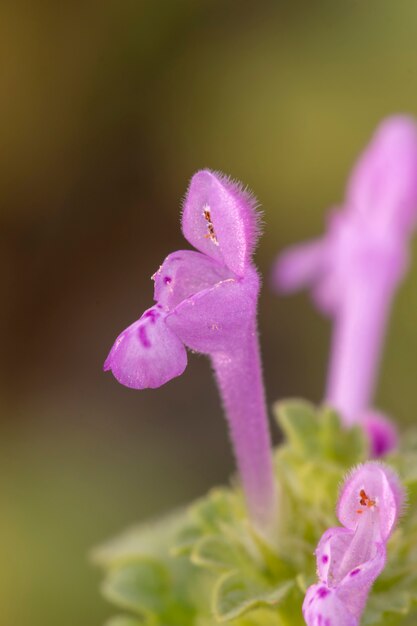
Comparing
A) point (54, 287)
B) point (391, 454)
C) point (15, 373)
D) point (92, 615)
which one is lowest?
point (391, 454)

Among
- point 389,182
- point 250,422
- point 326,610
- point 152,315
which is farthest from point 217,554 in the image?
point 389,182

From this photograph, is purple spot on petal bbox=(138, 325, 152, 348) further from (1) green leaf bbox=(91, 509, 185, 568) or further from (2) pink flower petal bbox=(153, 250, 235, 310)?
(1) green leaf bbox=(91, 509, 185, 568)

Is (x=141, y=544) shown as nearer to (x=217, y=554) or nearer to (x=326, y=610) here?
(x=217, y=554)

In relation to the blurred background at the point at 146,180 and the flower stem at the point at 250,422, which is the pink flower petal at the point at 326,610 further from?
the blurred background at the point at 146,180

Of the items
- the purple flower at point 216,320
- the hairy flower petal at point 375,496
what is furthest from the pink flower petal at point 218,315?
the hairy flower petal at point 375,496

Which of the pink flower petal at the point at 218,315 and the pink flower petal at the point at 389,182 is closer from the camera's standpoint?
the pink flower petal at the point at 218,315

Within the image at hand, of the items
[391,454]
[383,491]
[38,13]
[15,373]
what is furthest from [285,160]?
[383,491]

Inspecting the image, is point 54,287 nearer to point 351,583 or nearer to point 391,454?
point 391,454
